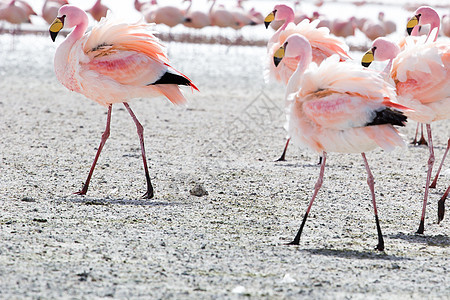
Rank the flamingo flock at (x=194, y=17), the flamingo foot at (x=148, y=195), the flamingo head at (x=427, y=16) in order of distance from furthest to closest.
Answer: the flamingo flock at (x=194, y=17) < the flamingo head at (x=427, y=16) < the flamingo foot at (x=148, y=195)

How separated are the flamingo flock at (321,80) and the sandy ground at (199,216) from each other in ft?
1.02

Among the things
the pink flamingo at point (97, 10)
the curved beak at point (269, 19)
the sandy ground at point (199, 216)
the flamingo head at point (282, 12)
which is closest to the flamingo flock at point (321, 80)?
the sandy ground at point (199, 216)

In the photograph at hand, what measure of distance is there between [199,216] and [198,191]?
2.39ft

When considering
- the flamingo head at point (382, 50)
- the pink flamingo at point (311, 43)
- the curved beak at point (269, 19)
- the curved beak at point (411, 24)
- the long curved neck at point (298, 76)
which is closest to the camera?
the long curved neck at point (298, 76)

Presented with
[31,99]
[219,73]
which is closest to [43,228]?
[31,99]

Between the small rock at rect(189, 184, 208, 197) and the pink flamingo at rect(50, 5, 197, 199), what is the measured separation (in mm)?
375

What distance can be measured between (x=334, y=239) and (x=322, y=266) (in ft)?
2.69

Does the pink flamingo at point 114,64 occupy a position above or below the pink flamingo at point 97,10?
above

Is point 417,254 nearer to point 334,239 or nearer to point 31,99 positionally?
point 334,239

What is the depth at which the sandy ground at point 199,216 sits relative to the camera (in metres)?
4.16

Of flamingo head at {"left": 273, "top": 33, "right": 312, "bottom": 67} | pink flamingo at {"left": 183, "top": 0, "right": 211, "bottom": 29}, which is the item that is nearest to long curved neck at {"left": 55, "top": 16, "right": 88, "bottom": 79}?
flamingo head at {"left": 273, "top": 33, "right": 312, "bottom": 67}

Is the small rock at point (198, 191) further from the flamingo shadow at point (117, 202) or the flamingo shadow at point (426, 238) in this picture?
the flamingo shadow at point (426, 238)

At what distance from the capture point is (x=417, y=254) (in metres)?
5.05

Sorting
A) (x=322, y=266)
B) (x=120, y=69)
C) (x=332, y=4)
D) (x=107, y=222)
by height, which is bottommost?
(x=332, y=4)
